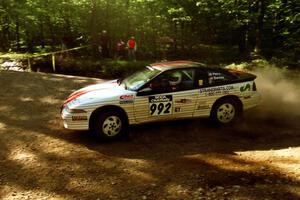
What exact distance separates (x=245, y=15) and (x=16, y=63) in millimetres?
13123

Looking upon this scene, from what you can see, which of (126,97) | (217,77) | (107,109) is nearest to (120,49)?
(217,77)

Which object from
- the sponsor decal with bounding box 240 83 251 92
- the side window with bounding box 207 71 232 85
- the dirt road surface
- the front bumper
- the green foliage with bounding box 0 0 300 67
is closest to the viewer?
the dirt road surface

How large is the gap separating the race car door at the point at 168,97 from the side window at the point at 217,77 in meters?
0.47

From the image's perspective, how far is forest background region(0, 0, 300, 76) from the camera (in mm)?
20609

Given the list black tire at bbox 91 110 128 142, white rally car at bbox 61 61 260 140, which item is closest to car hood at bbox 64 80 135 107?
white rally car at bbox 61 61 260 140

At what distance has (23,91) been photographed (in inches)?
515

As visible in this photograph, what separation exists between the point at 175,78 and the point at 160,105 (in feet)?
2.60

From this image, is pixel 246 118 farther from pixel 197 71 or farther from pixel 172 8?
pixel 172 8

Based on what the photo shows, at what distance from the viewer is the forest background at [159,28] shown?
2061 cm

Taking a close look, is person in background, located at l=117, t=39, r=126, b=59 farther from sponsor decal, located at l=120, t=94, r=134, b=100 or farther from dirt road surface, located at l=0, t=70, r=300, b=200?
sponsor decal, located at l=120, t=94, r=134, b=100

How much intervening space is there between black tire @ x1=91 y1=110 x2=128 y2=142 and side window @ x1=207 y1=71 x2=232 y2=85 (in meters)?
2.45

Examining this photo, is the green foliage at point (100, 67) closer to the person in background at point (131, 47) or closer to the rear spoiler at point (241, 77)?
the person in background at point (131, 47)

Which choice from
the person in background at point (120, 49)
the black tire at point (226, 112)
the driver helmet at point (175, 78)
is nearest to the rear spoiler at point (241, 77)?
the black tire at point (226, 112)

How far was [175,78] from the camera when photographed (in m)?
8.96
